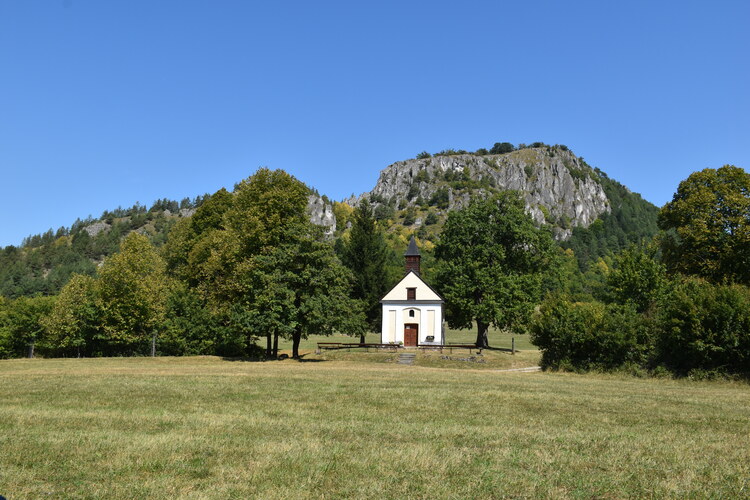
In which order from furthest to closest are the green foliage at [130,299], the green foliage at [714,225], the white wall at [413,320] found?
the white wall at [413,320] → the green foliage at [130,299] → the green foliage at [714,225]

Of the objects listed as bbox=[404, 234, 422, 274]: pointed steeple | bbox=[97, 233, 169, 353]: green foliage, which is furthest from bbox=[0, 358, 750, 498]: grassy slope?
bbox=[404, 234, 422, 274]: pointed steeple

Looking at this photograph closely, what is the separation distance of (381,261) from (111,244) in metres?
172

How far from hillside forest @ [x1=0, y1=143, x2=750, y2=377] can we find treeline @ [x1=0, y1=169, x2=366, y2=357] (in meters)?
0.12

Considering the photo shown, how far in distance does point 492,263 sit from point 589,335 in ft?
52.6

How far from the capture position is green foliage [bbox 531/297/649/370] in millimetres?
29953

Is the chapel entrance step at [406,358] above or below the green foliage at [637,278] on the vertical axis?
below

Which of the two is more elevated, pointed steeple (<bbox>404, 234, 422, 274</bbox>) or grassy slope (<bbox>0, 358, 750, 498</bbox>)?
pointed steeple (<bbox>404, 234, 422, 274</bbox>)

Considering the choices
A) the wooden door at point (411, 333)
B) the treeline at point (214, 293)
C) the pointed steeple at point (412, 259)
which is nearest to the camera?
the treeline at point (214, 293)

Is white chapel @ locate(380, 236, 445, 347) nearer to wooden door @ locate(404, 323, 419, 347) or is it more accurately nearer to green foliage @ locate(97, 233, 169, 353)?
wooden door @ locate(404, 323, 419, 347)

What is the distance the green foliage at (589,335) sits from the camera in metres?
30.0

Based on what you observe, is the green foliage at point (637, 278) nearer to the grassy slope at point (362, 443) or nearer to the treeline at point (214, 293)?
the treeline at point (214, 293)

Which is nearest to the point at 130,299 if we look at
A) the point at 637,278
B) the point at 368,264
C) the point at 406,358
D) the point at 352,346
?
the point at 352,346

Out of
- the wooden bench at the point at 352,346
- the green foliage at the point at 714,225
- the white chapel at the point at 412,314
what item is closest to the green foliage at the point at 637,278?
the green foliage at the point at 714,225

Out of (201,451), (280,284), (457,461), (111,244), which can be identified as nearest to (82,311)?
(280,284)
